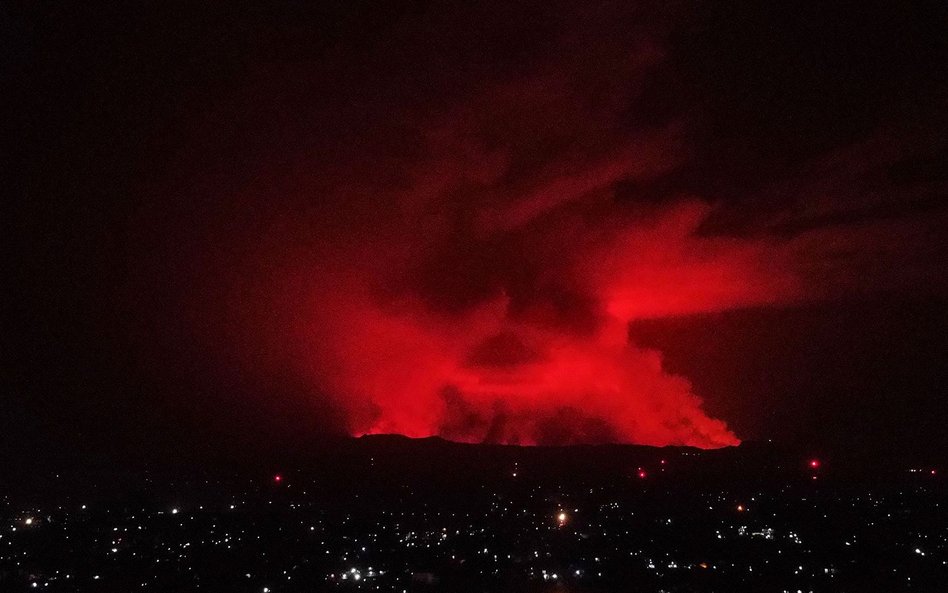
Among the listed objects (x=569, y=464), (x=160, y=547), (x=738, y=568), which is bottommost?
(x=738, y=568)

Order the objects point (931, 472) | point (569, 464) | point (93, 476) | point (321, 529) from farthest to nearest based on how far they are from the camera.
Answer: point (569, 464) → point (931, 472) → point (93, 476) → point (321, 529)

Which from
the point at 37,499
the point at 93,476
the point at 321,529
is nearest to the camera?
the point at 321,529

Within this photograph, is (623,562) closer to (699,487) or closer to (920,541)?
(920,541)

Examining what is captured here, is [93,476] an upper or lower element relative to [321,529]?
upper

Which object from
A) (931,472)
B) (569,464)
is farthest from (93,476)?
(931,472)

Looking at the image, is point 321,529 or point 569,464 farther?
point 569,464

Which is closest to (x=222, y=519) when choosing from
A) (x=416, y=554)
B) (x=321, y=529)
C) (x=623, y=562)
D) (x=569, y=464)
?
(x=321, y=529)
